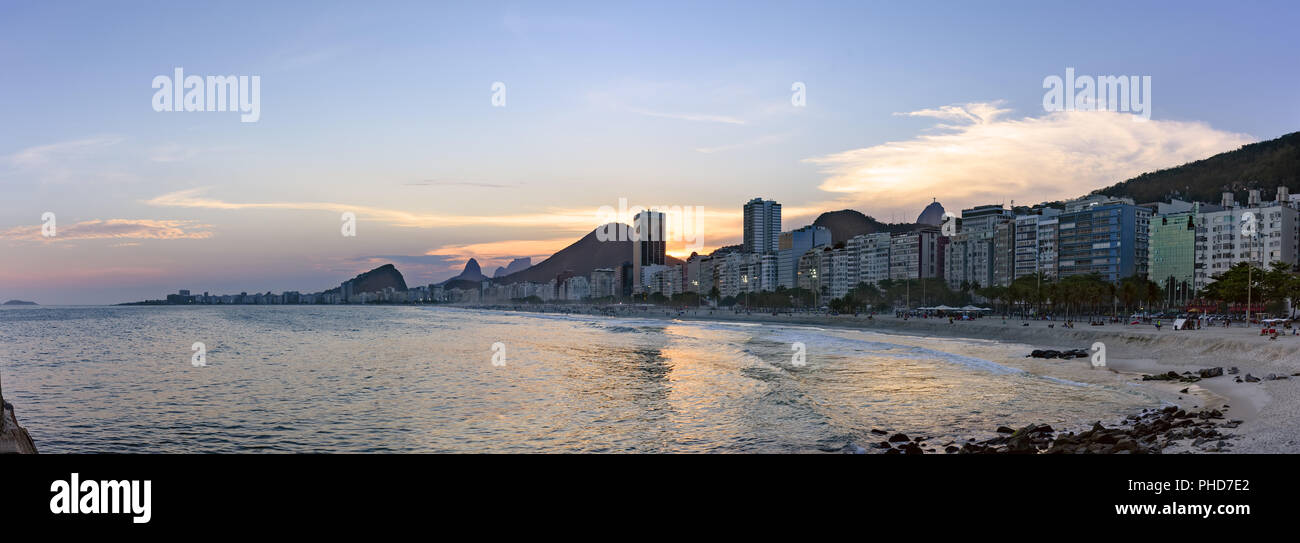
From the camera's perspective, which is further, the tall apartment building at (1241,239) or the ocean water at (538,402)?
the tall apartment building at (1241,239)

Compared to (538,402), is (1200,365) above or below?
above

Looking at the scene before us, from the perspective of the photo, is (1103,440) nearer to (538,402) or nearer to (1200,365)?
(538,402)

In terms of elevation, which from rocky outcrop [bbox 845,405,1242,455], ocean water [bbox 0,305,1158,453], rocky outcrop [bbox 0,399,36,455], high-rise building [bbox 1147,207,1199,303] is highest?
high-rise building [bbox 1147,207,1199,303]

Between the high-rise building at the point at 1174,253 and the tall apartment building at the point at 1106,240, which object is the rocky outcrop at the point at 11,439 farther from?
the high-rise building at the point at 1174,253

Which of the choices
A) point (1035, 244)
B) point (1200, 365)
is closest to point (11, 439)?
point (1200, 365)

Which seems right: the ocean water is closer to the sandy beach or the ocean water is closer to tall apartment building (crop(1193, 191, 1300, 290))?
the sandy beach

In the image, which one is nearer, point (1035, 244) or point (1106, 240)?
point (1106, 240)
